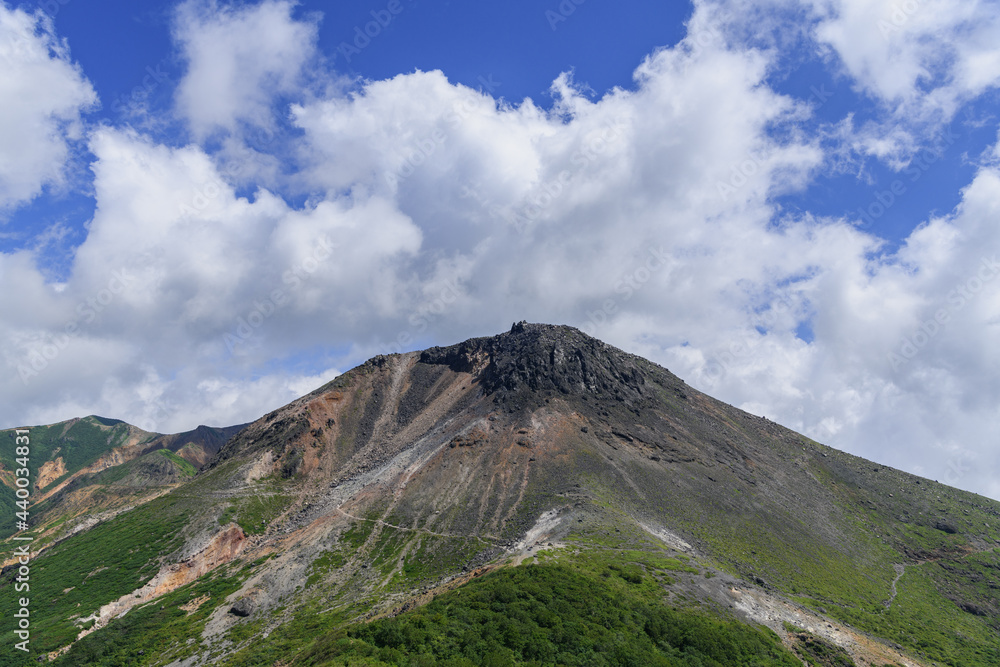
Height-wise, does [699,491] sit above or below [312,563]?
above

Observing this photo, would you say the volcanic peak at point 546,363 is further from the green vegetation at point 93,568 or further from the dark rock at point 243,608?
the green vegetation at point 93,568

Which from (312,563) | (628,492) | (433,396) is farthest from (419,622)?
(433,396)

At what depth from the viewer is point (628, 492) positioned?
94.8m

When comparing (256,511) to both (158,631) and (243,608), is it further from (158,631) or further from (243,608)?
(158,631)

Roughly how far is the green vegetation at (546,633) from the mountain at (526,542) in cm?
23

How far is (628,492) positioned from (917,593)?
4963cm

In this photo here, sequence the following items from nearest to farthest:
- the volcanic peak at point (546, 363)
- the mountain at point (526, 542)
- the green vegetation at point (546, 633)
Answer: the green vegetation at point (546, 633) < the mountain at point (526, 542) < the volcanic peak at point (546, 363)

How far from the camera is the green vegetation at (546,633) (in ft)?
109

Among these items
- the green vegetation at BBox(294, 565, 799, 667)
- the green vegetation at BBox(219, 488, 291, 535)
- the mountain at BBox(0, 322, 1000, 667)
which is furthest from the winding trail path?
the green vegetation at BBox(219, 488, 291, 535)

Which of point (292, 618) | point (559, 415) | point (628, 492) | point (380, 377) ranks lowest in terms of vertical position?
point (292, 618)

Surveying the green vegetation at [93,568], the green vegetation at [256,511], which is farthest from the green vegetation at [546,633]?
the green vegetation at [256,511]

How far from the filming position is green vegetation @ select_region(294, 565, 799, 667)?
3328 centimetres

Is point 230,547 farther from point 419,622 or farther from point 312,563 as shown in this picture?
point 419,622

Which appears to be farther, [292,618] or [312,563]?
[312,563]
